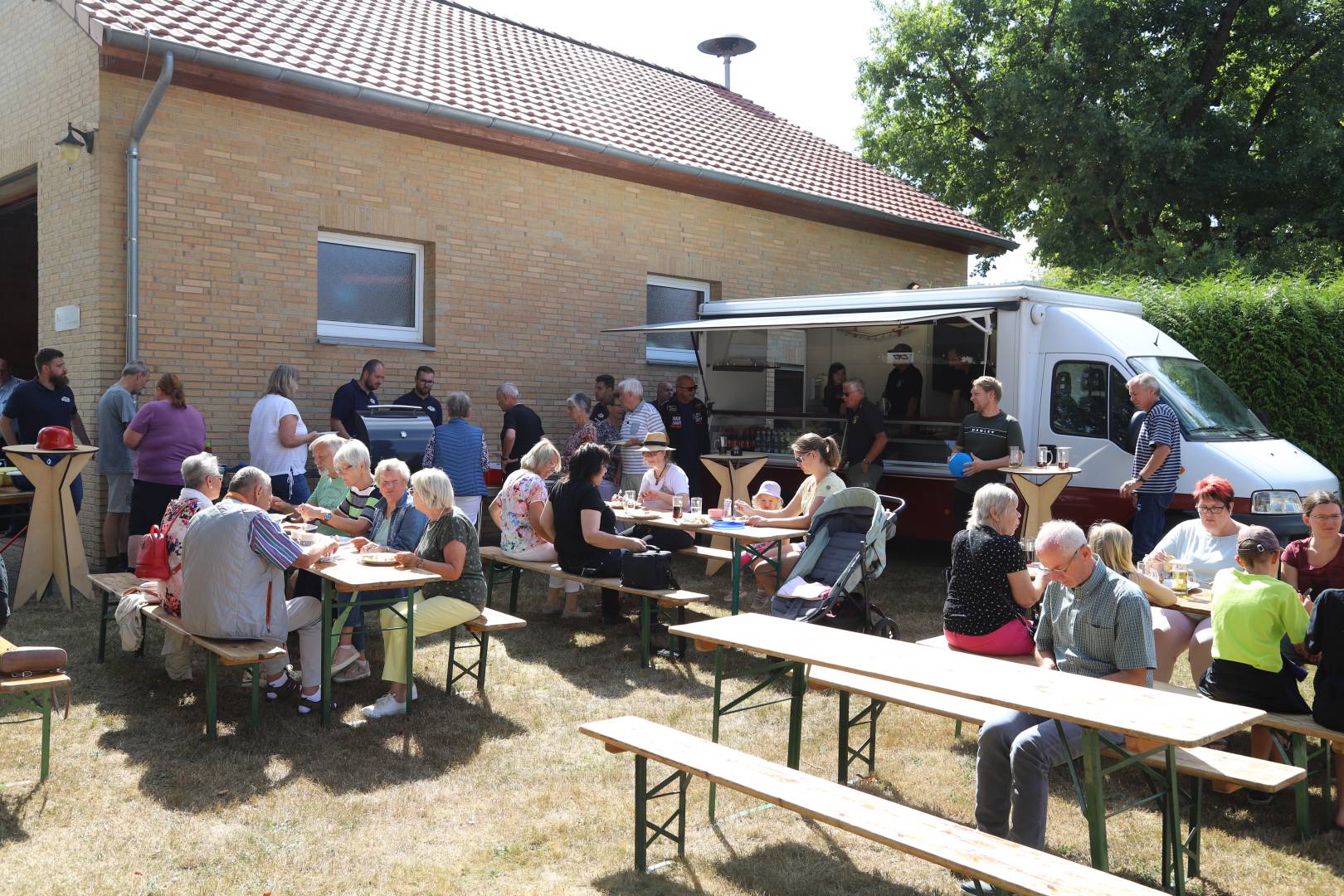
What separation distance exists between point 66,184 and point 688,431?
657 cm

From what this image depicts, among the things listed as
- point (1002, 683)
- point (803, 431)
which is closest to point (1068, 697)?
point (1002, 683)

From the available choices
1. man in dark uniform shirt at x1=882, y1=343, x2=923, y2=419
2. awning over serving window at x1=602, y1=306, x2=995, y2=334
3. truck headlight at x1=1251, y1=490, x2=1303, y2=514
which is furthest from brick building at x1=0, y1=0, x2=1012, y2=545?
truck headlight at x1=1251, y1=490, x2=1303, y2=514

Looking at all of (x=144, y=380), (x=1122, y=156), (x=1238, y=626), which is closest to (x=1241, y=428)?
(x=1238, y=626)

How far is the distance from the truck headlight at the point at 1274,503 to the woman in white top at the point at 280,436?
25.2 feet

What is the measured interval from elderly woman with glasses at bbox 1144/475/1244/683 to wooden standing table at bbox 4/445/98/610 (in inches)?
296

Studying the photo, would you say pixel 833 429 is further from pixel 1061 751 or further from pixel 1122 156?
pixel 1122 156

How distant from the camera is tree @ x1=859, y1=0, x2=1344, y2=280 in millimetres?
20047

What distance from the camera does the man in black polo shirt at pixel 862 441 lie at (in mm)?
10297

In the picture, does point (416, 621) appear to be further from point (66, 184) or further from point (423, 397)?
point (66, 184)

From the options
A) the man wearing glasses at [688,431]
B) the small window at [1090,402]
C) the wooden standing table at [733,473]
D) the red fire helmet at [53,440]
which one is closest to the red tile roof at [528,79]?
the man wearing glasses at [688,431]

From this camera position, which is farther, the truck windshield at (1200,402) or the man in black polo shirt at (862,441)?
the man in black polo shirt at (862,441)

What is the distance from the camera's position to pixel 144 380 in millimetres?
9016

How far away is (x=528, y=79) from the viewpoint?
13750 mm

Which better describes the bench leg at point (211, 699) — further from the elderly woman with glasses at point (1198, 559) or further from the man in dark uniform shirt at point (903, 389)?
the man in dark uniform shirt at point (903, 389)
